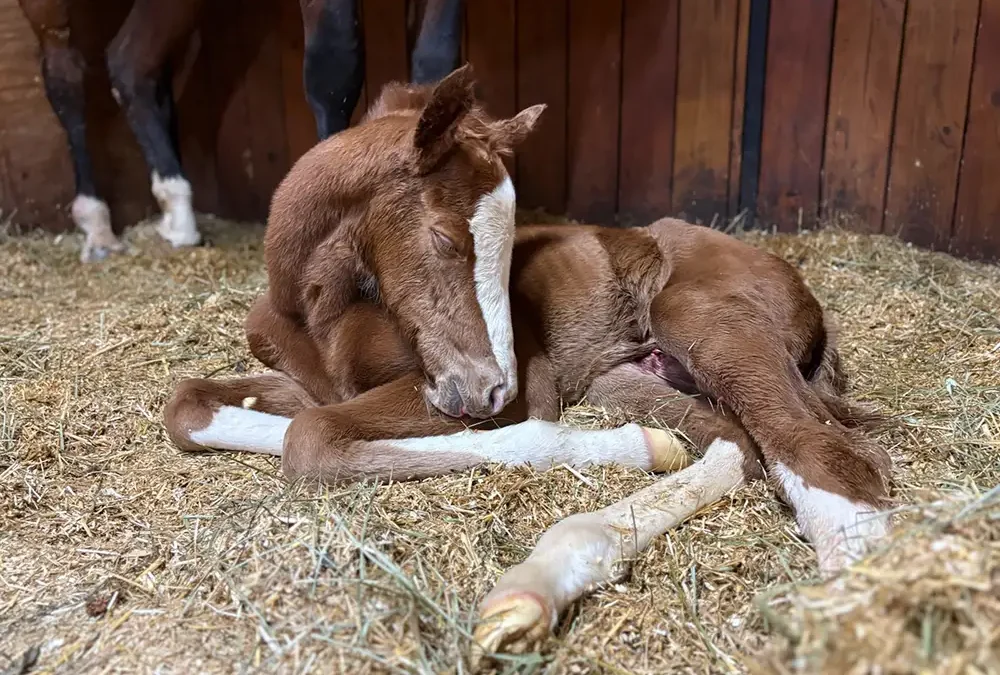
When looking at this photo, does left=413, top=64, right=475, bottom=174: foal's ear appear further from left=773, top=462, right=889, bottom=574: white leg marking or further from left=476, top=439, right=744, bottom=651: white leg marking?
left=773, top=462, right=889, bottom=574: white leg marking

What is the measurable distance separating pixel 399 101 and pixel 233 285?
1.83 meters

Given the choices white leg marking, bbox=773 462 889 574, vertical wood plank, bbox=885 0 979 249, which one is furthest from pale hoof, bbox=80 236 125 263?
vertical wood plank, bbox=885 0 979 249

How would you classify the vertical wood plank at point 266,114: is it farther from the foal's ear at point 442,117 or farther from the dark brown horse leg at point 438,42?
the foal's ear at point 442,117

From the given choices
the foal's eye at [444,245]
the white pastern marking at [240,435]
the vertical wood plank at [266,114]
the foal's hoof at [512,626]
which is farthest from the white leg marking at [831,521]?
the vertical wood plank at [266,114]

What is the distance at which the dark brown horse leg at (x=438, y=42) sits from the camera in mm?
3229

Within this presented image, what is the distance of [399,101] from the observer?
2.51 meters

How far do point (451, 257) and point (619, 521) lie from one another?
2.66 ft

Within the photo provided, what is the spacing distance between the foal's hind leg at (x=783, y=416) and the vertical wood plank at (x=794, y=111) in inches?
77.4

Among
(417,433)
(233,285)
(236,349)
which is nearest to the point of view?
(417,433)

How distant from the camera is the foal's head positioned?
7.14 feet

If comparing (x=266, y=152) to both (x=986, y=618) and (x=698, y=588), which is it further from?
(x=986, y=618)

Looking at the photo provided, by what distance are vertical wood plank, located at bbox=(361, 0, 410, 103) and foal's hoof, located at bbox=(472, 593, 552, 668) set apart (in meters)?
3.45

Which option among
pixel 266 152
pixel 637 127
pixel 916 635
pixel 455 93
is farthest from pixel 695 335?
pixel 266 152

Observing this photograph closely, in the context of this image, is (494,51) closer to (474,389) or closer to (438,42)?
(438,42)
